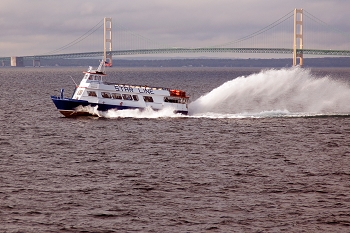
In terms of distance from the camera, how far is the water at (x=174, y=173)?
28188 millimetres

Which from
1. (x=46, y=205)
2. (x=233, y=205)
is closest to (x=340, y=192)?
(x=233, y=205)

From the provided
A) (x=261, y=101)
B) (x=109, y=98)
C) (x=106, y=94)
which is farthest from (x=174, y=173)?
(x=261, y=101)

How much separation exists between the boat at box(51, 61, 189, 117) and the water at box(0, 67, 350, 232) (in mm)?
1011

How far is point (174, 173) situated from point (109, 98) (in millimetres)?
27900

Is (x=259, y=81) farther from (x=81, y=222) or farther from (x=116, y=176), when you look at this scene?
(x=81, y=222)

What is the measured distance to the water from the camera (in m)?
28.2

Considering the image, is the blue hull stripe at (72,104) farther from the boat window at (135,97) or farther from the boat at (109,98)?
the boat window at (135,97)

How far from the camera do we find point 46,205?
3025 cm

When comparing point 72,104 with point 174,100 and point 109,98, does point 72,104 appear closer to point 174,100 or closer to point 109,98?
point 109,98

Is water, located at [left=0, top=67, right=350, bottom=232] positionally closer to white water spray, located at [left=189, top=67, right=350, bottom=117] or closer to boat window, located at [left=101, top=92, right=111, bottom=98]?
boat window, located at [left=101, top=92, right=111, bottom=98]

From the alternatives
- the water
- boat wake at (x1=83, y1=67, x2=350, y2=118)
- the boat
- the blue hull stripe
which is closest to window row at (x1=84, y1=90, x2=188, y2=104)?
the boat

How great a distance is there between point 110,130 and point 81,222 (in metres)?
30.8

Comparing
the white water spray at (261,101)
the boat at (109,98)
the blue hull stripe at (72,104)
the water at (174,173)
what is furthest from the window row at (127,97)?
the white water spray at (261,101)

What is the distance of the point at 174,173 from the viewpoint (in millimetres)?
38094
